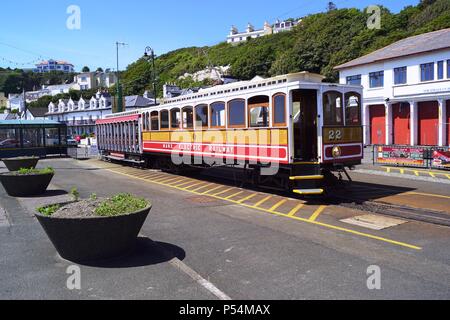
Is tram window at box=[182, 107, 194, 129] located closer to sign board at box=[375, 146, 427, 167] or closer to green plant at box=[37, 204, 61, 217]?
sign board at box=[375, 146, 427, 167]

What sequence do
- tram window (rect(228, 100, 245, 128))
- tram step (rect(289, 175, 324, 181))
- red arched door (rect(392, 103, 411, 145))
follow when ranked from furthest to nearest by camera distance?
1. red arched door (rect(392, 103, 411, 145))
2. tram window (rect(228, 100, 245, 128))
3. tram step (rect(289, 175, 324, 181))

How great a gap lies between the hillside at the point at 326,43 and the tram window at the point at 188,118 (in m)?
19.3

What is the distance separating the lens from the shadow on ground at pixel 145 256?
6.30 metres

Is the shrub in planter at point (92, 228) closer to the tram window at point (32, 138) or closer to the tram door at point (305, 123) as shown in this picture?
the tram door at point (305, 123)

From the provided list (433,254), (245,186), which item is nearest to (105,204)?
(433,254)

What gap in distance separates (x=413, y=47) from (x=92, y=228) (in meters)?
36.0

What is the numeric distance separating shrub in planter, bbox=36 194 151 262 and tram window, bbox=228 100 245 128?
25.1ft

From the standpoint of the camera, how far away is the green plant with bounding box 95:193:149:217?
6.42 meters

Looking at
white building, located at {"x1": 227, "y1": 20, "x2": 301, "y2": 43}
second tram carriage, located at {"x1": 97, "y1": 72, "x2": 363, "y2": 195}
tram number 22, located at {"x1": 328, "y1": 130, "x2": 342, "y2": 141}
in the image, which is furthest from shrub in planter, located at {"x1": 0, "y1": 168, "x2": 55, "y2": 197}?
white building, located at {"x1": 227, "y1": 20, "x2": 301, "y2": 43}

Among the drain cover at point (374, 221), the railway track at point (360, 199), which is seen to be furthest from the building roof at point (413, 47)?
the drain cover at point (374, 221)
